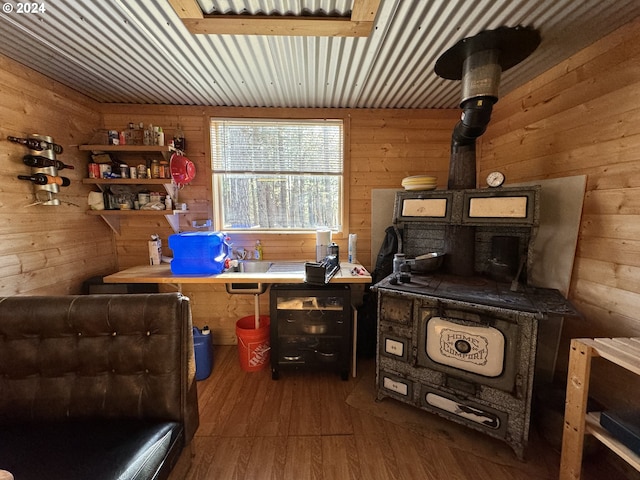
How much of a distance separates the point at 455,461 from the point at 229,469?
1.27m

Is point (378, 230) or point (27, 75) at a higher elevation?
point (27, 75)

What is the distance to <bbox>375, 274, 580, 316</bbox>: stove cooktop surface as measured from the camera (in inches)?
52.9

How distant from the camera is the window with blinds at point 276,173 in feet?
8.18

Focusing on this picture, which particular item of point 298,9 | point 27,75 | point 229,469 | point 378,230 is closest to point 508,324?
point 378,230

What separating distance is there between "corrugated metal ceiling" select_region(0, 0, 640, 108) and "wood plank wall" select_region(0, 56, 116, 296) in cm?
17

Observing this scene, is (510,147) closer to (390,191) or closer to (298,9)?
(390,191)

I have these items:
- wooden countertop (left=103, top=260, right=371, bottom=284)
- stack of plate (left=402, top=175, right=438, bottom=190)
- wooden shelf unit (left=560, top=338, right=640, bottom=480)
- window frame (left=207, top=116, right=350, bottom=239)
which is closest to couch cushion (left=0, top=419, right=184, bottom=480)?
wooden countertop (left=103, top=260, right=371, bottom=284)

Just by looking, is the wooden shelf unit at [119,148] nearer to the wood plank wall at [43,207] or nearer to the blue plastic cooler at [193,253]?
the wood plank wall at [43,207]

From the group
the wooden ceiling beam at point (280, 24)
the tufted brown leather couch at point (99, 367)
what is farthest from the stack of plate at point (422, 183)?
the tufted brown leather couch at point (99, 367)

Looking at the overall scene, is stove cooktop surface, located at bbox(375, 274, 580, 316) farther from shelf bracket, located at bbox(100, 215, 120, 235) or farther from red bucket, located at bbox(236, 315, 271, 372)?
shelf bracket, located at bbox(100, 215, 120, 235)

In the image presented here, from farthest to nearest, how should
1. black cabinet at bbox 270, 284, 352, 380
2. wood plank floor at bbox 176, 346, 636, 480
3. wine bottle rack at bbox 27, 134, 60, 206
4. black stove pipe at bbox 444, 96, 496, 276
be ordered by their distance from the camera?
black cabinet at bbox 270, 284, 352, 380 < black stove pipe at bbox 444, 96, 496, 276 < wine bottle rack at bbox 27, 134, 60, 206 < wood plank floor at bbox 176, 346, 636, 480

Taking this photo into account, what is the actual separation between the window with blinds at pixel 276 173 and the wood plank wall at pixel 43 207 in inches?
41.8

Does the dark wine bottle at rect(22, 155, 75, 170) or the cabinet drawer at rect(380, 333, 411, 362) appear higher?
the dark wine bottle at rect(22, 155, 75, 170)

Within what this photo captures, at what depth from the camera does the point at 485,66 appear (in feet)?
5.00
